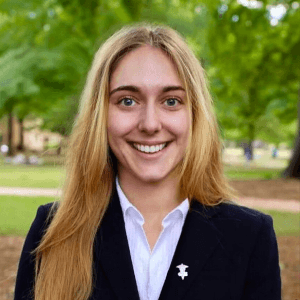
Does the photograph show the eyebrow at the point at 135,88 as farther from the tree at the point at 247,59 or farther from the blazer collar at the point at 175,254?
the tree at the point at 247,59

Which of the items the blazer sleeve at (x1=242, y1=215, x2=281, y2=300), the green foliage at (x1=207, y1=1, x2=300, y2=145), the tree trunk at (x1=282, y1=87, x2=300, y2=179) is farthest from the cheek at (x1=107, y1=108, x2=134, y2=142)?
the tree trunk at (x1=282, y1=87, x2=300, y2=179)

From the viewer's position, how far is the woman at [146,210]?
6.41 ft

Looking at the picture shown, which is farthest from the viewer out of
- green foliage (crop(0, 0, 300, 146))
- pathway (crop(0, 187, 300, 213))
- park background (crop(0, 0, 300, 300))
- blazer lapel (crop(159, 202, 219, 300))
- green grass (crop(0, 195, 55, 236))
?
pathway (crop(0, 187, 300, 213))

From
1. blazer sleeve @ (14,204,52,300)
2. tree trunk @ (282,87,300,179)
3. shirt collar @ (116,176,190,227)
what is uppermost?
shirt collar @ (116,176,190,227)

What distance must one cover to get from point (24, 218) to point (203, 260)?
8.67 m

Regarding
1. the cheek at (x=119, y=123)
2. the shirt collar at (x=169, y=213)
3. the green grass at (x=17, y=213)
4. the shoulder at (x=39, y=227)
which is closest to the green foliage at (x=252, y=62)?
the shirt collar at (x=169, y=213)

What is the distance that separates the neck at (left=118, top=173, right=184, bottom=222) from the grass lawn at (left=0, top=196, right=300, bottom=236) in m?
6.88

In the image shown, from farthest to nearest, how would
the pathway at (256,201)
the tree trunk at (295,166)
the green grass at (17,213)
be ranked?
1. the tree trunk at (295,166)
2. the pathway at (256,201)
3. the green grass at (17,213)

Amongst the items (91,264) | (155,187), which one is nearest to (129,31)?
(155,187)

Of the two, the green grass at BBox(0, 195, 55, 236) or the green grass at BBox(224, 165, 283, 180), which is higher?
the green grass at BBox(0, 195, 55, 236)

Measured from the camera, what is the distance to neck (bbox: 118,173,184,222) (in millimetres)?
2104

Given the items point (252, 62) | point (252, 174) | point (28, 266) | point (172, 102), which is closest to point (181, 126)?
point (172, 102)

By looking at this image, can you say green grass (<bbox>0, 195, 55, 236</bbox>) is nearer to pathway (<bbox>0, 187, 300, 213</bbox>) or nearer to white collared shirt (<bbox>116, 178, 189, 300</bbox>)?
pathway (<bbox>0, 187, 300, 213</bbox>)

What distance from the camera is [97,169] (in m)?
2.12
